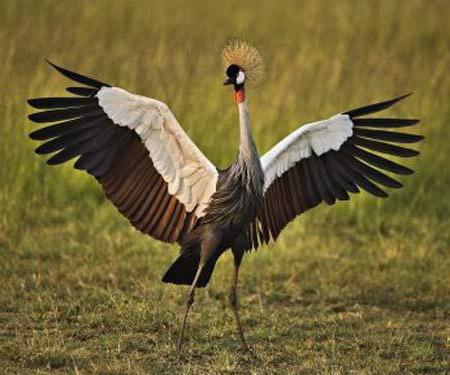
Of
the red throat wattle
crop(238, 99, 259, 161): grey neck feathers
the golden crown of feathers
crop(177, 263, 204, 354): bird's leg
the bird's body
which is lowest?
crop(177, 263, 204, 354): bird's leg

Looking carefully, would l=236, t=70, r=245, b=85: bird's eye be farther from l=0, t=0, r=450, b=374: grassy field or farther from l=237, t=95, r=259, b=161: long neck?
l=0, t=0, r=450, b=374: grassy field

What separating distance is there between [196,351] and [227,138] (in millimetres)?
3495

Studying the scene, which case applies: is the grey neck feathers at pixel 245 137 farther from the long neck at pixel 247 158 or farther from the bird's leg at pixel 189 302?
the bird's leg at pixel 189 302

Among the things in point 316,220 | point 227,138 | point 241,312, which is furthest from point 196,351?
point 227,138

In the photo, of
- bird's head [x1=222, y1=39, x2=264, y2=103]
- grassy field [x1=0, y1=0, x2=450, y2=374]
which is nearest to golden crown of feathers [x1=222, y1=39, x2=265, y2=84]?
bird's head [x1=222, y1=39, x2=264, y2=103]

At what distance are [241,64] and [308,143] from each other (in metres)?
0.60

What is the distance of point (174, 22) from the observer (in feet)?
34.6

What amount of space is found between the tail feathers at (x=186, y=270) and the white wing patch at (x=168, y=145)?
0.80 feet

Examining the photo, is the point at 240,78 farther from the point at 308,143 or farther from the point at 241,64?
the point at 308,143

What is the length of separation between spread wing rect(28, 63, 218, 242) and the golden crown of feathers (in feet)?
1.62

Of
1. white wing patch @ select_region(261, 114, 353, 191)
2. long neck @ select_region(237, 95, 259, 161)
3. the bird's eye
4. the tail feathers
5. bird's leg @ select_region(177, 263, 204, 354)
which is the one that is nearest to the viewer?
bird's leg @ select_region(177, 263, 204, 354)

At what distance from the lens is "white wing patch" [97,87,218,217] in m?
5.31

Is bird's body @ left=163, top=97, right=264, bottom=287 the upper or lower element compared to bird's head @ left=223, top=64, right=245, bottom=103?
lower

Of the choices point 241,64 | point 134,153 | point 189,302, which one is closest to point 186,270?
point 189,302
